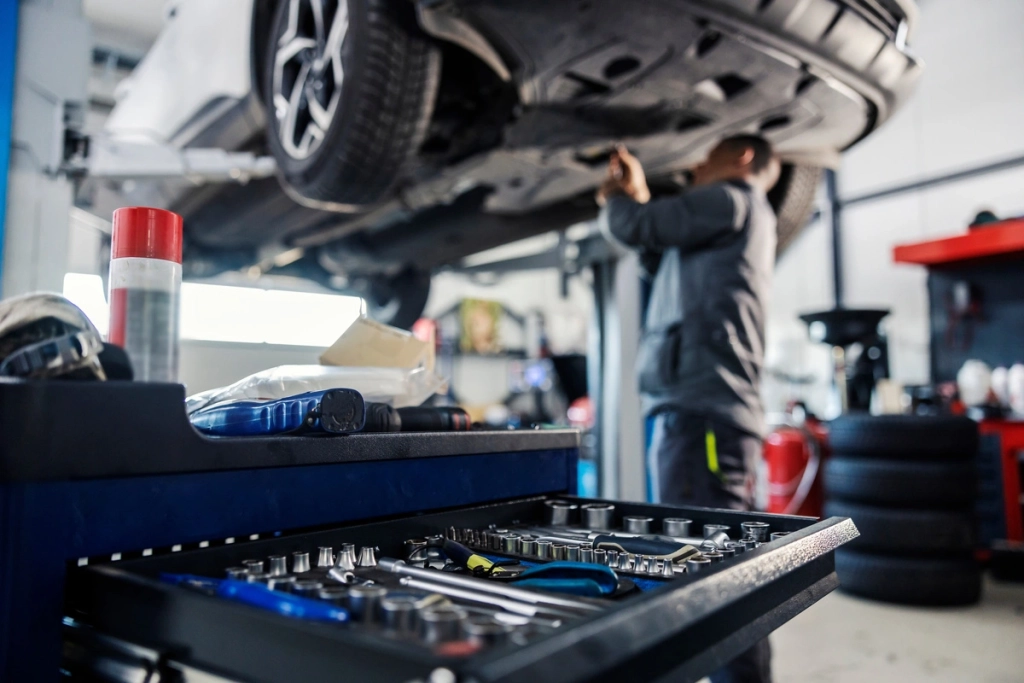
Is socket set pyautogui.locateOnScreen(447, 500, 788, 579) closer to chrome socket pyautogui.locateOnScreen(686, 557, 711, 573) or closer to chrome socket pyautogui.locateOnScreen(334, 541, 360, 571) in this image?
chrome socket pyautogui.locateOnScreen(686, 557, 711, 573)

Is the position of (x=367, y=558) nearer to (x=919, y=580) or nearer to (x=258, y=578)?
(x=258, y=578)

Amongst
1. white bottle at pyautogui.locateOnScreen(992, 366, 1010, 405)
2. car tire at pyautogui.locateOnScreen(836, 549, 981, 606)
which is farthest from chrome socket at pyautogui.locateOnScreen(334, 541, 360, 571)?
white bottle at pyautogui.locateOnScreen(992, 366, 1010, 405)

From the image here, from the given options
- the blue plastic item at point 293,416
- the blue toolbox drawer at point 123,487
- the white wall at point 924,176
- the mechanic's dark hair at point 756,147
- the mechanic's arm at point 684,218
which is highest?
the white wall at point 924,176

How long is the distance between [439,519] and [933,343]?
3.72 meters

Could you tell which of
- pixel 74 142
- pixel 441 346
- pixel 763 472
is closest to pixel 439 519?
pixel 74 142

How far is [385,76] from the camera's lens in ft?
4.66

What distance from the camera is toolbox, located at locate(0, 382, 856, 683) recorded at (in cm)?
31

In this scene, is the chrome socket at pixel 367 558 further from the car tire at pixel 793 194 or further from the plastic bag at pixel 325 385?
the car tire at pixel 793 194

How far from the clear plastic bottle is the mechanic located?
1125mm

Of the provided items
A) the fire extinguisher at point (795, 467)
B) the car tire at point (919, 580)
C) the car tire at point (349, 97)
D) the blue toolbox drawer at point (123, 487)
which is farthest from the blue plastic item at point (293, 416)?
the fire extinguisher at point (795, 467)

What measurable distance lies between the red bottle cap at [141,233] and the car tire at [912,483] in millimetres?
2429

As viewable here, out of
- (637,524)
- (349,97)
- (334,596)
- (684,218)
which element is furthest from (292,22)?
(334,596)

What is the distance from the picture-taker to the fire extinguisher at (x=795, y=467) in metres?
3.14

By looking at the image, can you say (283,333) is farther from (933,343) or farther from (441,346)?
(441,346)
